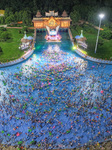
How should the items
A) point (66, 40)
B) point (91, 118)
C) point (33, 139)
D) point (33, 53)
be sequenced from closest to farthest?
point (33, 139), point (91, 118), point (33, 53), point (66, 40)

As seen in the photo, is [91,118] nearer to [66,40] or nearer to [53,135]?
[53,135]

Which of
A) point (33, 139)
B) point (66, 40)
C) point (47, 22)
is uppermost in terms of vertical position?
point (47, 22)

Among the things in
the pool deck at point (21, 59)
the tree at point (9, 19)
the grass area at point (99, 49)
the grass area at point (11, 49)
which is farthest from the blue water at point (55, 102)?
the tree at point (9, 19)

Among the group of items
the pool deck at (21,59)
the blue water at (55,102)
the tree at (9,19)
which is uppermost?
the tree at (9,19)

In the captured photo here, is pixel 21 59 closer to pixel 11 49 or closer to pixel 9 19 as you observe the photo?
pixel 11 49

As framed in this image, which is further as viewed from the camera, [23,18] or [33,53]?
[23,18]

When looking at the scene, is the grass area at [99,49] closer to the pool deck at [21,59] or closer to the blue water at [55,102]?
the blue water at [55,102]

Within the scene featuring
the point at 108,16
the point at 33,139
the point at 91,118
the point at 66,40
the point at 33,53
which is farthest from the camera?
the point at 108,16

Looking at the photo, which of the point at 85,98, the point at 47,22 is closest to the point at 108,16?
the point at 47,22
